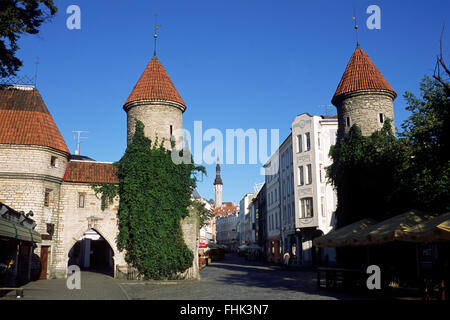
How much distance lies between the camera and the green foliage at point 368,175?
2214 cm

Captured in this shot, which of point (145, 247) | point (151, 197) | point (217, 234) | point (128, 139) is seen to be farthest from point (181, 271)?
point (217, 234)

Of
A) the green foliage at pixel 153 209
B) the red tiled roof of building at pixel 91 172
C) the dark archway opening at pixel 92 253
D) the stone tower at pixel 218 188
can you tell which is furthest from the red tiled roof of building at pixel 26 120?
the stone tower at pixel 218 188

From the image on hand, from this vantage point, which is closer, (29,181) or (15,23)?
(15,23)

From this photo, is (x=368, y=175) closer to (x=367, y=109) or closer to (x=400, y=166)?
(x=400, y=166)

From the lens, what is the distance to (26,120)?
90.1 feet

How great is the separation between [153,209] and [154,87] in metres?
8.44

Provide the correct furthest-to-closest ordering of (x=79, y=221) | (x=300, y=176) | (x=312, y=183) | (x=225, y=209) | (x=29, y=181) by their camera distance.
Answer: (x=225, y=209)
(x=300, y=176)
(x=312, y=183)
(x=79, y=221)
(x=29, y=181)

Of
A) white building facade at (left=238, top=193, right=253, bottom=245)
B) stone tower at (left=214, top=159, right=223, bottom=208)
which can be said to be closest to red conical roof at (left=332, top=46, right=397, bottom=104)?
white building facade at (left=238, top=193, right=253, bottom=245)

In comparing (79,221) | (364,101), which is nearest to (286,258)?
(364,101)

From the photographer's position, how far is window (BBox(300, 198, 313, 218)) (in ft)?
137

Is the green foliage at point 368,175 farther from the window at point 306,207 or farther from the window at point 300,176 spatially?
the window at point 300,176

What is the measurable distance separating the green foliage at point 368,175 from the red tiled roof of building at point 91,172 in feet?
47.4

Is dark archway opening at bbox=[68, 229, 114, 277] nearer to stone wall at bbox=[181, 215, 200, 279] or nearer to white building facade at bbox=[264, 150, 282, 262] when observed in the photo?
stone wall at bbox=[181, 215, 200, 279]

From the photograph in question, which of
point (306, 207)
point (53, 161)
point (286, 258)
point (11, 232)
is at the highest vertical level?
point (53, 161)
